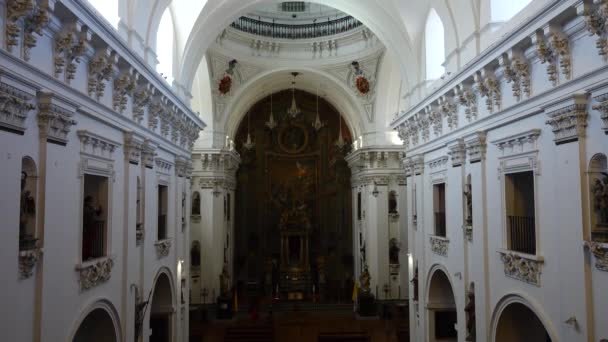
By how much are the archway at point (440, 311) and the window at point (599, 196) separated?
692cm

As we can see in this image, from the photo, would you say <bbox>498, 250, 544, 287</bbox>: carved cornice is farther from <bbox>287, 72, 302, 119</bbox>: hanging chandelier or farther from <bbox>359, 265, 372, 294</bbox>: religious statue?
<bbox>287, 72, 302, 119</bbox>: hanging chandelier

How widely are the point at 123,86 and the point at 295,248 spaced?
1805 centimetres

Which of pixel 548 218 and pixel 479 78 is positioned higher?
pixel 479 78

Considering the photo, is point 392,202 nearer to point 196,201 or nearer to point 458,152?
point 196,201

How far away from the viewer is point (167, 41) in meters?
12.9

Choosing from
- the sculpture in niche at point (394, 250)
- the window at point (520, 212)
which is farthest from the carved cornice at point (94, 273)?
the sculpture in niche at point (394, 250)

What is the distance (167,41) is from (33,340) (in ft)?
29.0

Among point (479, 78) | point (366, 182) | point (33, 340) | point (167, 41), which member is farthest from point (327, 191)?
point (33, 340)

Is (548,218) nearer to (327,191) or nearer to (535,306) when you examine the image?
(535,306)

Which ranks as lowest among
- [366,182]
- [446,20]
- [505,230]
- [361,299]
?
[361,299]

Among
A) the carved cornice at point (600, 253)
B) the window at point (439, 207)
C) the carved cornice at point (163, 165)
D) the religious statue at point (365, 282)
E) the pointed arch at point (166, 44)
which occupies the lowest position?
the religious statue at point (365, 282)

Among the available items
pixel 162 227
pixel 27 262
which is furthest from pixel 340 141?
pixel 27 262

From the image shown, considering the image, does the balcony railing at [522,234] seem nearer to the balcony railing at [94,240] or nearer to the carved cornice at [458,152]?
the carved cornice at [458,152]

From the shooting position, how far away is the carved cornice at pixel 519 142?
7723 millimetres
